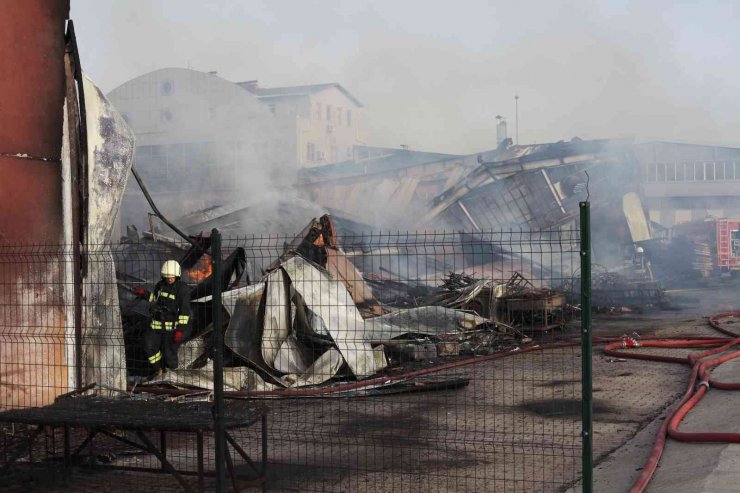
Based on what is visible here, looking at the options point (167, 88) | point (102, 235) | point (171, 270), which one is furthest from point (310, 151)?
point (102, 235)

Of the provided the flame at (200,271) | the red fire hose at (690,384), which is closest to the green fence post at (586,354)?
the red fire hose at (690,384)

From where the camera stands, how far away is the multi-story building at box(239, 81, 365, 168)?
42250mm

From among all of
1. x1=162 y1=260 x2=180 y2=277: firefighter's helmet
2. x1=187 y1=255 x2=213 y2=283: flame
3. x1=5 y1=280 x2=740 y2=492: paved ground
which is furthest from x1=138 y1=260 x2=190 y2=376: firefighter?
x1=187 y1=255 x2=213 y2=283: flame

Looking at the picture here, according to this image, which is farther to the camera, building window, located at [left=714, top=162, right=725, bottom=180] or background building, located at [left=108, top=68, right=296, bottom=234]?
building window, located at [left=714, top=162, right=725, bottom=180]

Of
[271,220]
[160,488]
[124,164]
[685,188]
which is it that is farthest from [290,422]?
[685,188]

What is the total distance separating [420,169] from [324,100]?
18998 millimetres

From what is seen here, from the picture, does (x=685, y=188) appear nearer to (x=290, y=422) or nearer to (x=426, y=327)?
(x=426, y=327)

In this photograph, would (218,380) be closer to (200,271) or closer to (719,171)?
(200,271)

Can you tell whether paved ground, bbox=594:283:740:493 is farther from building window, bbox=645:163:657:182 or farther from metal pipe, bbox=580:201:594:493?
building window, bbox=645:163:657:182

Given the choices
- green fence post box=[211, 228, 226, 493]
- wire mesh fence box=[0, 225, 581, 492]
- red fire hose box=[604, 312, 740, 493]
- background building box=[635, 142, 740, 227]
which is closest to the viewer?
green fence post box=[211, 228, 226, 493]

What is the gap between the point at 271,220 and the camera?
2169 centimetres

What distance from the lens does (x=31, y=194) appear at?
7.22 m

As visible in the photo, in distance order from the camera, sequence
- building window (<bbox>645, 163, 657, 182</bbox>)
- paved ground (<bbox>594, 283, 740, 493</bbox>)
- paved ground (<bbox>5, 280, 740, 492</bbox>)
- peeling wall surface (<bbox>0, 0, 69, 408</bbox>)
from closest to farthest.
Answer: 1. paved ground (<bbox>594, 283, 740, 493</bbox>)
2. paved ground (<bbox>5, 280, 740, 492</bbox>)
3. peeling wall surface (<bbox>0, 0, 69, 408</bbox>)
4. building window (<bbox>645, 163, 657, 182</bbox>)

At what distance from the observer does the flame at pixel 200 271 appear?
11.7m
